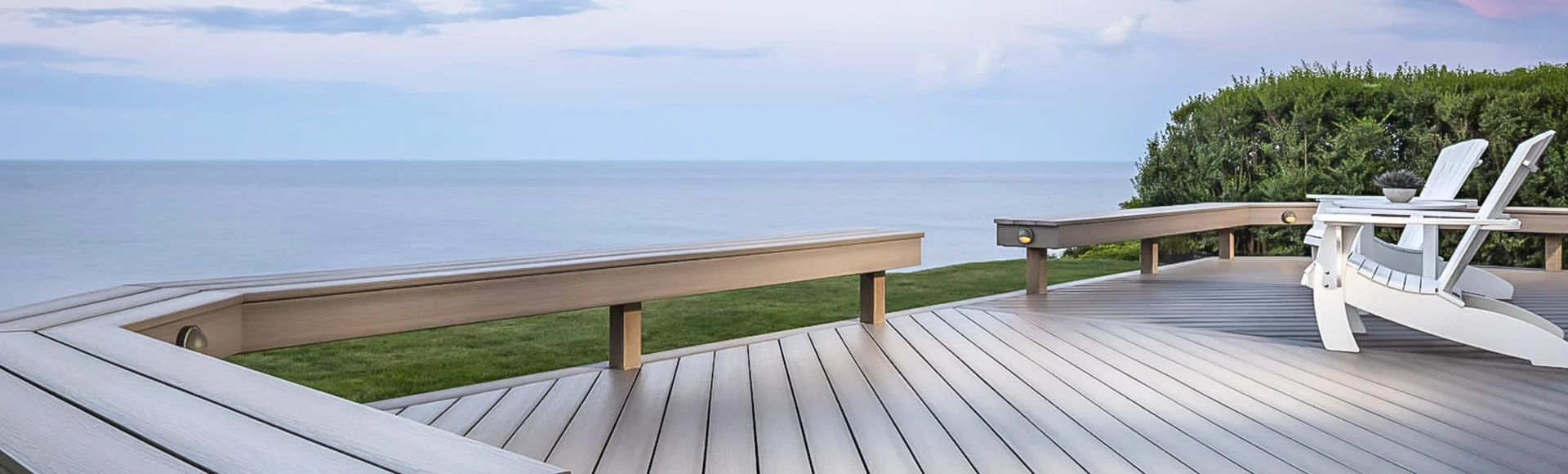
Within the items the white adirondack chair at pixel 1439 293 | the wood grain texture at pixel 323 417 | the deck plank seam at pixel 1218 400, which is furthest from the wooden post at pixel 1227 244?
the wood grain texture at pixel 323 417

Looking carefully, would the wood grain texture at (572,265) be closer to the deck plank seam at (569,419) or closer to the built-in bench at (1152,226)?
the deck plank seam at (569,419)

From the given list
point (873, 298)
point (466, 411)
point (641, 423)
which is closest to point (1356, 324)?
point (873, 298)

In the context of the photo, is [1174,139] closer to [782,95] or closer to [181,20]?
[782,95]

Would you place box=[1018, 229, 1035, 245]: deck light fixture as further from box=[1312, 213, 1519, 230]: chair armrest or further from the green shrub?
the green shrub

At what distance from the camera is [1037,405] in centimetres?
309

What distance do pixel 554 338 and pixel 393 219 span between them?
20.7 metres

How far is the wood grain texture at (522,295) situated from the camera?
2662 mm

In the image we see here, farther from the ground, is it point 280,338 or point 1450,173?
point 1450,173

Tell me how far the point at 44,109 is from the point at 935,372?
109ft

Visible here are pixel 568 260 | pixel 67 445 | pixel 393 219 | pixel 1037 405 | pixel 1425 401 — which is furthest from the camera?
pixel 393 219

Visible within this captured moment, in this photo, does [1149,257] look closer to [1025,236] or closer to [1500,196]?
[1025,236]

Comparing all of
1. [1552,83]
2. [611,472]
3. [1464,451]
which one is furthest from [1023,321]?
[1552,83]

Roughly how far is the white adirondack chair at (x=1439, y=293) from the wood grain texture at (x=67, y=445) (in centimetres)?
411

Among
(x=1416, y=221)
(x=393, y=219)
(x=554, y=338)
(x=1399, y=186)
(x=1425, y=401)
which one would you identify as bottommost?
(x=393, y=219)
